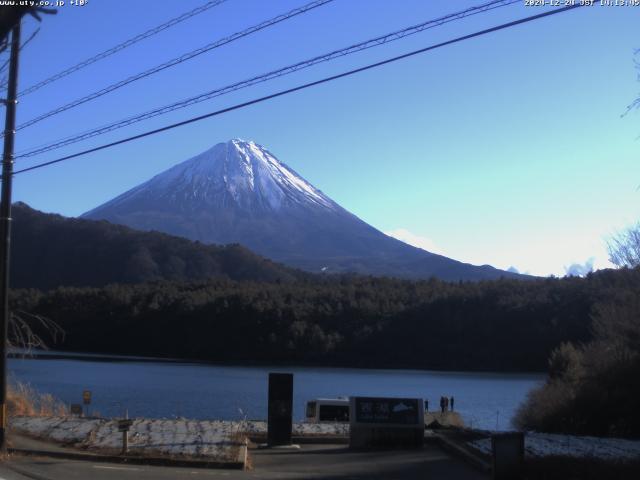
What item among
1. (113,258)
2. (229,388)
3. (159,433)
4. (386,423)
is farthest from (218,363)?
(386,423)

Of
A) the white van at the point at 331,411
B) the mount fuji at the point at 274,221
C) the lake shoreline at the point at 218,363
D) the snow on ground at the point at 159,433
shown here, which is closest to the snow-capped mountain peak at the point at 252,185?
the mount fuji at the point at 274,221

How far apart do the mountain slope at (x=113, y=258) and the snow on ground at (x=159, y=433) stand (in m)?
104

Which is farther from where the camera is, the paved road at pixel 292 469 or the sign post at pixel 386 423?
the sign post at pixel 386 423

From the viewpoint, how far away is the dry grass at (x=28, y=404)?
21.4 metres

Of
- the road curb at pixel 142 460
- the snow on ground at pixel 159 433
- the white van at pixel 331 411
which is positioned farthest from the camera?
the white van at pixel 331 411

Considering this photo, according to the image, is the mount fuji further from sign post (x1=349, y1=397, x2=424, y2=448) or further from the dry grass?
sign post (x1=349, y1=397, x2=424, y2=448)

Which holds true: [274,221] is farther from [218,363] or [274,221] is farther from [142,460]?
[142,460]

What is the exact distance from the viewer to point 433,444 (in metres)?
18.7

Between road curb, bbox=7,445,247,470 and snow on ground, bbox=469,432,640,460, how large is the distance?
4.76m

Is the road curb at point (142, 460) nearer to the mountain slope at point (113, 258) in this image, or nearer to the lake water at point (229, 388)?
the lake water at point (229, 388)

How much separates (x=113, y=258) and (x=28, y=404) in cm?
11117

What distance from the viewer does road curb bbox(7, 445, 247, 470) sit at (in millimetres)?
14508

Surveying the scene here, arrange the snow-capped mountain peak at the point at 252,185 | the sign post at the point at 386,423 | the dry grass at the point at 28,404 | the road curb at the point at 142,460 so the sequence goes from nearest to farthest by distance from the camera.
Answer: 1. the road curb at the point at 142,460
2. the sign post at the point at 386,423
3. the dry grass at the point at 28,404
4. the snow-capped mountain peak at the point at 252,185

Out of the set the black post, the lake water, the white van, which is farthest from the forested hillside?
the black post
